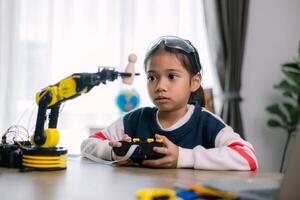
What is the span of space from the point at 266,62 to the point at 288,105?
0.46 metres

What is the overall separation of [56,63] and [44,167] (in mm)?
2515

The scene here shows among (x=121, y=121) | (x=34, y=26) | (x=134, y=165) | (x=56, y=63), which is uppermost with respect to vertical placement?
(x=34, y=26)

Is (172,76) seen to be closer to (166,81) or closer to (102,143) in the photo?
(166,81)

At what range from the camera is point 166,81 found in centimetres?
145

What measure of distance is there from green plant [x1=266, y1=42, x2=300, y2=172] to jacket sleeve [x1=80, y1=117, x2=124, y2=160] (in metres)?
1.98

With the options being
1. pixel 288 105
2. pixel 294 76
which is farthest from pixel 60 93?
pixel 288 105

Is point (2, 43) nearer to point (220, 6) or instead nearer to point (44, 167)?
point (220, 6)

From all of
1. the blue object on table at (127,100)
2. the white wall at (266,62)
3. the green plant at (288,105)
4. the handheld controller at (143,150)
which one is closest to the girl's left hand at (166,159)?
the handheld controller at (143,150)

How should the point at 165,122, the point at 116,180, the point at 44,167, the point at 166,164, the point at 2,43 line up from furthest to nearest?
the point at 2,43
the point at 165,122
the point at 166,164
the point at 44,167
the point at 116,180

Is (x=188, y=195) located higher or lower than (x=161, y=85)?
lower

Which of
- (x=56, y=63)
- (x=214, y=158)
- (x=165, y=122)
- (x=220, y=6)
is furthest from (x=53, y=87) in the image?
(x=220, y=6)

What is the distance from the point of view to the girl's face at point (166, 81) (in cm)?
145

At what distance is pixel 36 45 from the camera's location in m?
3.39

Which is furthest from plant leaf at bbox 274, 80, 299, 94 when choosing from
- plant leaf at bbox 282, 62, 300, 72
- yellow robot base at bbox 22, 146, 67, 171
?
yellow robot base at bbox 22, 146, 67, 171
